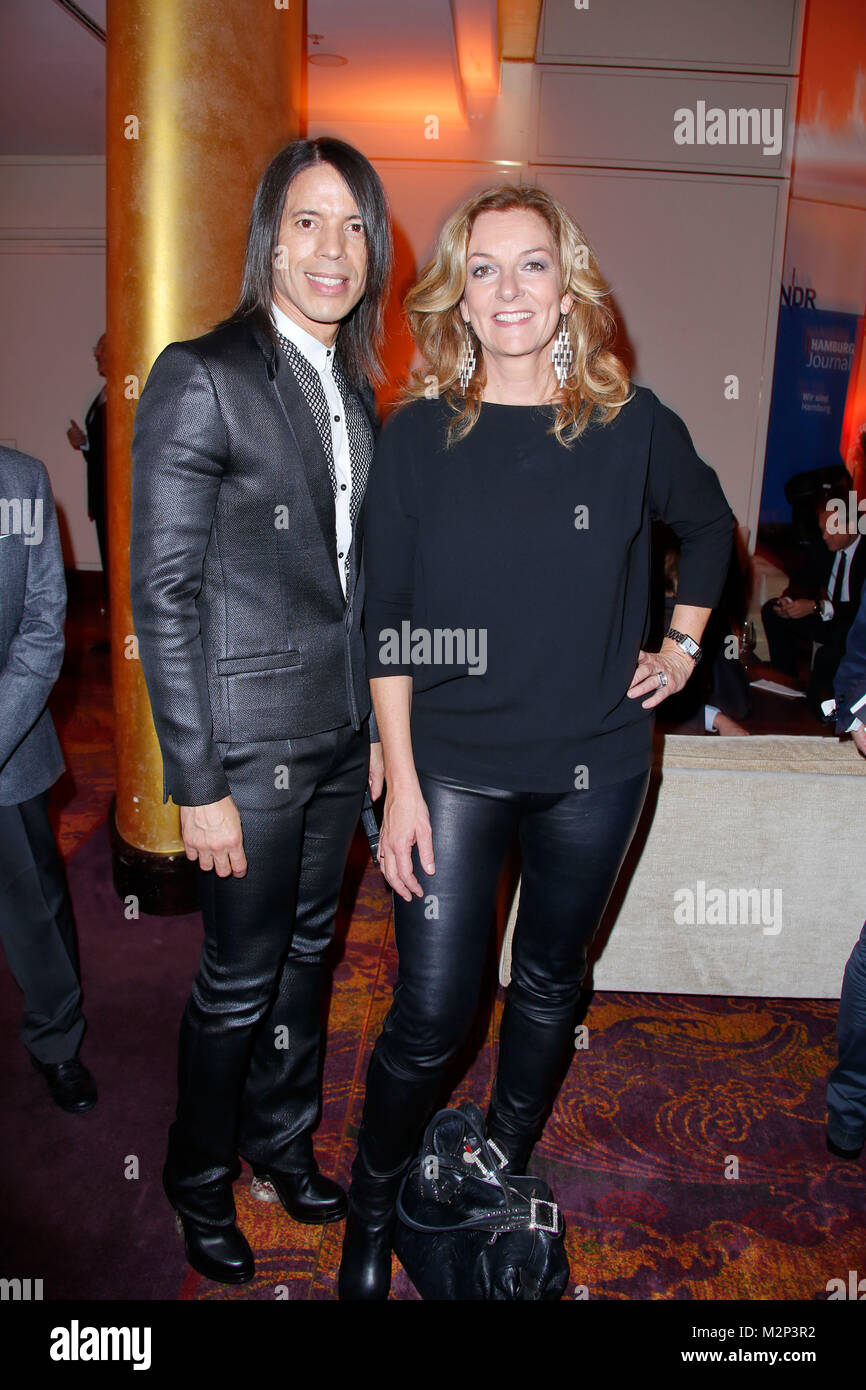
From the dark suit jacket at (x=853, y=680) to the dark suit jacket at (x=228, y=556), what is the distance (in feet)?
3.74

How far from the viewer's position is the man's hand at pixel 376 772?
1748 millimetres

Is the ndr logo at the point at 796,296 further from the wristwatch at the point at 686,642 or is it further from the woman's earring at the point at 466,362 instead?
the woman's earring at the point at 466,362

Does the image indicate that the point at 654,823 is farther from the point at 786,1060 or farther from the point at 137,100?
the point at 137,100

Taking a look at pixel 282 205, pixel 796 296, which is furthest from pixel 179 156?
pixel 796 296

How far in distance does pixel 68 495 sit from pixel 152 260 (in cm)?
659

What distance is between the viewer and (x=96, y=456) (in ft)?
21.6

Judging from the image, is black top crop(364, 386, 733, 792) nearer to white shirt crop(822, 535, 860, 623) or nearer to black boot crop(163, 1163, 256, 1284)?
black boot crop(163, 1163, 256, 1284)

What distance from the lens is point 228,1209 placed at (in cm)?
174

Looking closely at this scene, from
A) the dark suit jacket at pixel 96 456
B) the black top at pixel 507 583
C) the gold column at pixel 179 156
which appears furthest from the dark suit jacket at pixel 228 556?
the dark suit jacket at pixel 96 456

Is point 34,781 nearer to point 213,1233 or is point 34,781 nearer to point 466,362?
point 213,1233

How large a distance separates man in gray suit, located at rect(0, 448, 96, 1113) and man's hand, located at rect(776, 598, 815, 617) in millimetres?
4572

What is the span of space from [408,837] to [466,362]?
780 millimetres

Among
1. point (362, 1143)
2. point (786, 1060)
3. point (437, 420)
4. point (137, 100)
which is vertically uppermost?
point (137, 100)
